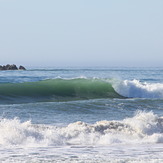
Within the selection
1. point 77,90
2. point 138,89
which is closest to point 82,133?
point 77,90

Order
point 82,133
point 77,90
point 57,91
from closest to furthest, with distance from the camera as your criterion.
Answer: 1. point 82,133
2. point 57,91
3. point 77,90

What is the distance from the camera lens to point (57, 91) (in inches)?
912

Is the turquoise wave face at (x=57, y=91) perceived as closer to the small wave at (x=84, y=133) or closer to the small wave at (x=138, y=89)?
the small wave at (x=138, y=89)

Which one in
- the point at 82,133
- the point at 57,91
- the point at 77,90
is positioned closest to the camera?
the point at 82,133

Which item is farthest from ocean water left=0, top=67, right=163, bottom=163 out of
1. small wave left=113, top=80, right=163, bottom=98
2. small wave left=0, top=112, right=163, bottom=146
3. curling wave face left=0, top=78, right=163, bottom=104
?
small wave left=113, top=80, right=163, bottom=98

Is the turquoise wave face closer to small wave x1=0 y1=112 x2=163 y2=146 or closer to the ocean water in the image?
the ocean water

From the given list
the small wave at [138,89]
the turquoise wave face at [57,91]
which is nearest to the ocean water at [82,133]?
the turquoise wave face at [57,91]

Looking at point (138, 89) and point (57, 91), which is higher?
point (138, 89)

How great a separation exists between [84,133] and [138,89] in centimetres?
1446

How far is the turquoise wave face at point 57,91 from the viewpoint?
69.1ft

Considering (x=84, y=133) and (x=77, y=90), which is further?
(x=77, y=90)

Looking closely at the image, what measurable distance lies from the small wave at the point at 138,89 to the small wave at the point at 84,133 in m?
12.5

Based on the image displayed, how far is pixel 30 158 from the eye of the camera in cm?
764

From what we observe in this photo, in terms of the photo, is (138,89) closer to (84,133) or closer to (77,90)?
(77,90)
